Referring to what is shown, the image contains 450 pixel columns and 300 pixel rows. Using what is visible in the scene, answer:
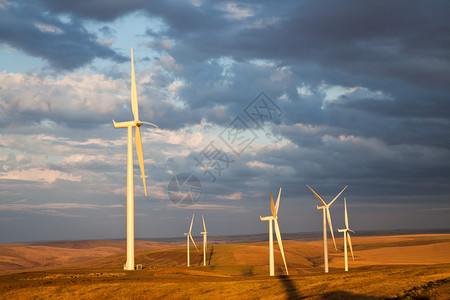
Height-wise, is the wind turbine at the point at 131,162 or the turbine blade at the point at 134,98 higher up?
the turbine blade at the point at 134,98

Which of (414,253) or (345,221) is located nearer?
(345,221)

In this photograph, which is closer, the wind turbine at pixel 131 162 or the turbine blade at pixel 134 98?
the wind turbine at pixel 131 162

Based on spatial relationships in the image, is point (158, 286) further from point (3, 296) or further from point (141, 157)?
point (141, 157)

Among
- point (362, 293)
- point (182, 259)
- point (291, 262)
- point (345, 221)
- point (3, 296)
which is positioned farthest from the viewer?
point (182, 259)

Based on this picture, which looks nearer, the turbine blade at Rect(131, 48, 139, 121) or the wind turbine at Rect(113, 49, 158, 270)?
the wind turbine at Rect(113, 49, 158, 270)

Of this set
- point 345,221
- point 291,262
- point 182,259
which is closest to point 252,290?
point 345,221

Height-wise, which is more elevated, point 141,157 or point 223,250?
point 141,157

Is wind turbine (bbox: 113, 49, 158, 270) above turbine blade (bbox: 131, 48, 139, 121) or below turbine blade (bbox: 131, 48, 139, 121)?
below

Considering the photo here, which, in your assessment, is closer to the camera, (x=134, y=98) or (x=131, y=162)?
(x=131, y=162)

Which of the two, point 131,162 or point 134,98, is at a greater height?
point 134,98

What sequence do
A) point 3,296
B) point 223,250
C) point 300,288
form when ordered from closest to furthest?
1. point 300,288
2. point 3,296
3. point 223,250

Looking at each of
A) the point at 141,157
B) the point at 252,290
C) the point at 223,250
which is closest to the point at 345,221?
the point at 141,157

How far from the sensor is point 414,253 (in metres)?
171

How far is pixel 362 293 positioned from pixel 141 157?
3686 cm
